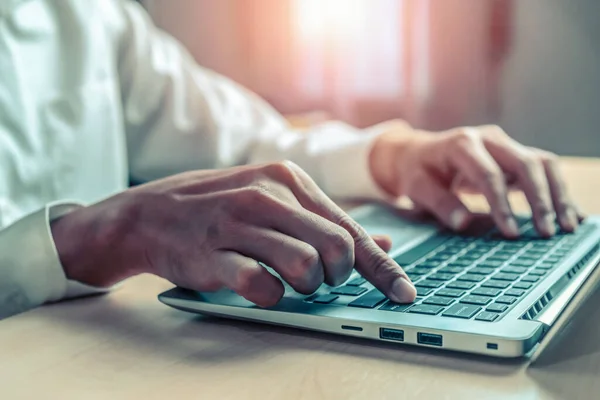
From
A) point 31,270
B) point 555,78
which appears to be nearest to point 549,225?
point 31,270

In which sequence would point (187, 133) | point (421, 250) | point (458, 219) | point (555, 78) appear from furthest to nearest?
point (555, 78), point (187, 133), point (458, 219), point (421, 250)

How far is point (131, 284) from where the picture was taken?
2.04ft

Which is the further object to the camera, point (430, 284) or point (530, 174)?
point (530, 174)

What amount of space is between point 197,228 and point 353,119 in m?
1.50

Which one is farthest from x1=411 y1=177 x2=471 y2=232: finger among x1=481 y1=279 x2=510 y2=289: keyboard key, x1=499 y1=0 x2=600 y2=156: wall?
x1=499 y1=0 x2=600 y2=156: wall

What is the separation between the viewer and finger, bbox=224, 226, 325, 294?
0.48 m

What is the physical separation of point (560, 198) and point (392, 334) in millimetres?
403

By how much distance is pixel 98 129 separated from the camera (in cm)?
92

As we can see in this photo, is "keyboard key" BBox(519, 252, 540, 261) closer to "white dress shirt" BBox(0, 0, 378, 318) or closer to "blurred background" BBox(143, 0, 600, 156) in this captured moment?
"white dress shirt" BBox(0, 0, 378, 318)

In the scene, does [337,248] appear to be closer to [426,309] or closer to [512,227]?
[426,309]

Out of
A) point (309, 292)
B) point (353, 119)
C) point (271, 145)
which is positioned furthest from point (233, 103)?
point (353, 119)

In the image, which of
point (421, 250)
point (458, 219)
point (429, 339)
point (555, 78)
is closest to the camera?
point (429, 339)

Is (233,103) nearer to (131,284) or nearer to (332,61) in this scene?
(131,284)

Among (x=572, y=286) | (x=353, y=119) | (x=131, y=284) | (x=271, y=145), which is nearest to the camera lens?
(x=572, y=286)
